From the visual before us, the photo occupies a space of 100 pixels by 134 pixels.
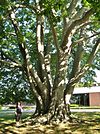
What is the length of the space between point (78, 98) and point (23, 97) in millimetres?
34141

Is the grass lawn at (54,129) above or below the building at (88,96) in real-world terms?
below

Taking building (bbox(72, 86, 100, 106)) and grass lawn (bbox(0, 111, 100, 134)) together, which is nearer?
grass lawn (bbox(0, 111, 100, 134))

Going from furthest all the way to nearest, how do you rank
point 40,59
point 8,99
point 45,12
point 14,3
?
point 8,99, point 40,59, point 14,3, point 45,12

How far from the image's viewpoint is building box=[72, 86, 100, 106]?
58.6m

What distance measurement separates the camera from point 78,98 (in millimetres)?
60969

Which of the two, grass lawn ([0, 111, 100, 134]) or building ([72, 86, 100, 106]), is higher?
building ([72, 86, 100, 106])

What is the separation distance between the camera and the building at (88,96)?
58594 mm

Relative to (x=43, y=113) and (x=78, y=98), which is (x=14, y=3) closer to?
(x=43, y=113)

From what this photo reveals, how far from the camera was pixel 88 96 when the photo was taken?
59688mm

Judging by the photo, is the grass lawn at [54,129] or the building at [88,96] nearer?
the grass lawn at [54,129]

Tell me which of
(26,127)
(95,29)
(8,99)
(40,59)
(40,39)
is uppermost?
(95,29)

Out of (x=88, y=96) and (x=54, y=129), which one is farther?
(x=88, y=96)

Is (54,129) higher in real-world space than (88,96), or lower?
lower

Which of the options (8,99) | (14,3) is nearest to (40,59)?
(14,3)
